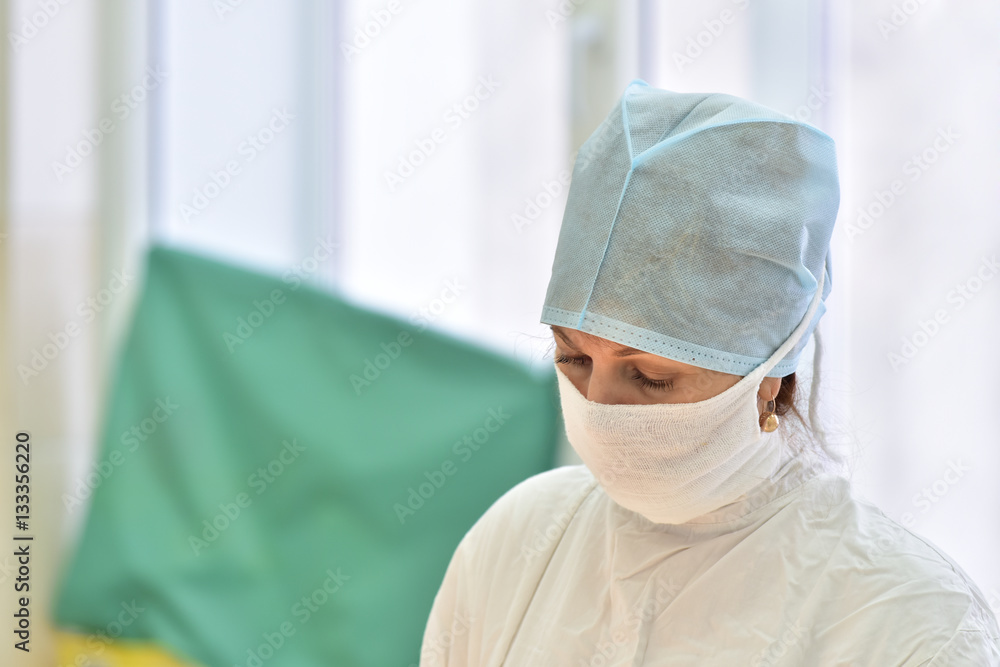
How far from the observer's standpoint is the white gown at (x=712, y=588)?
1.06 metres

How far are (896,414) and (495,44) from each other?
1470mm

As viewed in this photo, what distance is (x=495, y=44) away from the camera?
8.23 feet

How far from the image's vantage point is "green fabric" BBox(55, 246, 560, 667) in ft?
7.75

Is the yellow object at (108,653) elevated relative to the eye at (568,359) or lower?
lower

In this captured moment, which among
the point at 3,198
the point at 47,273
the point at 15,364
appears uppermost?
the point at 3,198

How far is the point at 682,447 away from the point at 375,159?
1765 millimetres

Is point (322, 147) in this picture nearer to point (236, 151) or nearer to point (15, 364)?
point (236, 151)

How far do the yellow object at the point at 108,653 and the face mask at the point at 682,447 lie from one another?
169 centimetres

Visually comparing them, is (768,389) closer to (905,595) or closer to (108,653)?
(905,595)

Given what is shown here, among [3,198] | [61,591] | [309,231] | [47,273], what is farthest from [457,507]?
[3,198]

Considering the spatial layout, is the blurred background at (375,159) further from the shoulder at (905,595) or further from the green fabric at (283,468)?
the shoulder at (905,595)

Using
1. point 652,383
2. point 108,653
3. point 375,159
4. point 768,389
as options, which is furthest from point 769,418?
point 108,653

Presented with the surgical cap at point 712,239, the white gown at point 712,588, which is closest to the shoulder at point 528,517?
the white gown at point 712,588

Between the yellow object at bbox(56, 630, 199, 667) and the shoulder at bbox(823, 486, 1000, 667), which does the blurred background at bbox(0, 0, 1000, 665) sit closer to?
the yellow object at bbox(56, 630, 199, 667)
